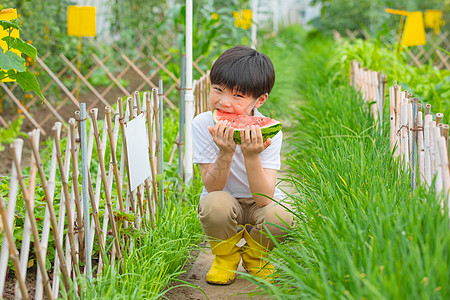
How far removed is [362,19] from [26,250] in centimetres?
1526

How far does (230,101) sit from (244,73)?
0.48 feet

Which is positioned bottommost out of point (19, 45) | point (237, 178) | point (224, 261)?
point (224, 261)

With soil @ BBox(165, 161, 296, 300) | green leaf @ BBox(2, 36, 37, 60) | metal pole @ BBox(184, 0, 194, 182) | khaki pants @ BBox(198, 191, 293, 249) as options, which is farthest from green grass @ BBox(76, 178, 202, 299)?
green leaf @ BBox(2, 36, 37, 60)

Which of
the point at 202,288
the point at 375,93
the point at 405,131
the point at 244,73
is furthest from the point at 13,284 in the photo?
the point at 375,93

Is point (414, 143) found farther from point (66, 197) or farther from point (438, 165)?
point (66, 197)

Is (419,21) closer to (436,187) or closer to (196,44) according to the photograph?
(196,44)

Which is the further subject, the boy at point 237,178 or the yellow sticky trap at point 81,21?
the yellow sticky trap at point 81,21

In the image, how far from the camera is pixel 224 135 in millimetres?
2418

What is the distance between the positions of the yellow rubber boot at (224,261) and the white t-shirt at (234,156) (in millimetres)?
220

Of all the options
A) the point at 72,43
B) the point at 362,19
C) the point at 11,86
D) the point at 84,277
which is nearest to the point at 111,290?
the point at 84,277

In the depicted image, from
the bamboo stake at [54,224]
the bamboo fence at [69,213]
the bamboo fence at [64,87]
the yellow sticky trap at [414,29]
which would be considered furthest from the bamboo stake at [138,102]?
the yellow sticky trap at [414,29]

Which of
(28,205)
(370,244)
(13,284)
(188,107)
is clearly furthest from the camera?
(188,107)

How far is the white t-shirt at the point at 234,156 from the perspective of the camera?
2707 millimetres

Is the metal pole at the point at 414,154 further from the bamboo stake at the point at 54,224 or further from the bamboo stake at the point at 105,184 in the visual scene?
the bamboo stake at the point at 54,224
